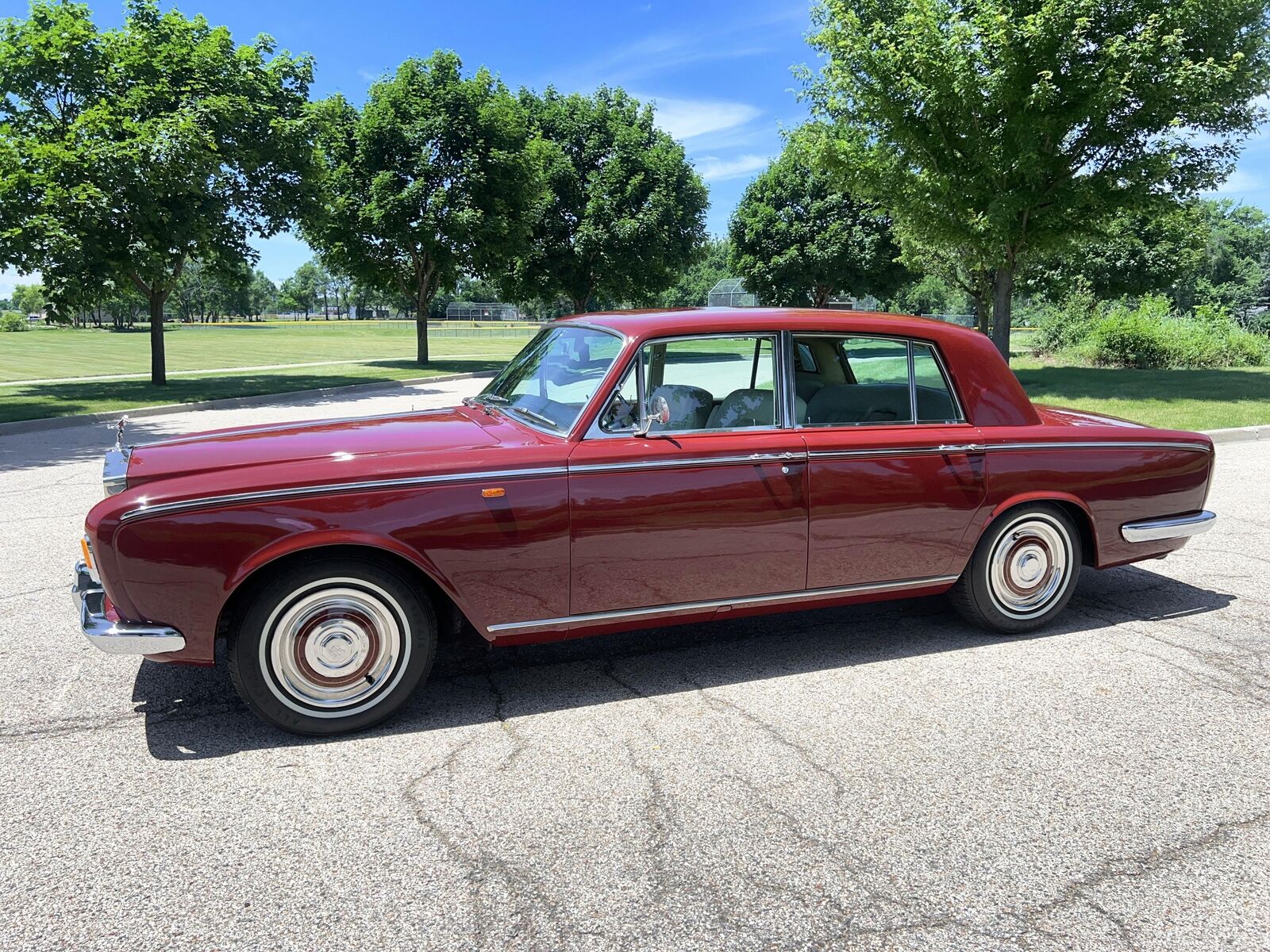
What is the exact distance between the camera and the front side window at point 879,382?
4.29 m

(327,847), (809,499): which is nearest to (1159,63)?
→ (809,499)

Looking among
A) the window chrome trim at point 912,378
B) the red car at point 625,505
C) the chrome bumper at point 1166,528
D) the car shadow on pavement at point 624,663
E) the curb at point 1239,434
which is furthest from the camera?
the curb at point 1239,434

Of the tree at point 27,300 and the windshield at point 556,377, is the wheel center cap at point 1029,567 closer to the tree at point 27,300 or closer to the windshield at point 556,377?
the windshield at point 556,377

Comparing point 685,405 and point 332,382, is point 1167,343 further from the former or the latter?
point 685,405

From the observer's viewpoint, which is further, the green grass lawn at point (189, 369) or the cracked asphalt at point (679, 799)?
the green grass lawn at point (189, 369)

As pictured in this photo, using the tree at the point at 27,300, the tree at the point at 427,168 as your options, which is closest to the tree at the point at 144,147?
the tree at the point at 427,168

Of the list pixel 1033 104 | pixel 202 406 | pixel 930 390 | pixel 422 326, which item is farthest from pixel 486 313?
pixel 930 390

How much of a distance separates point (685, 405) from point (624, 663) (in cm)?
125

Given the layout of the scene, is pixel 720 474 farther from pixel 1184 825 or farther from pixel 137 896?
pixel 137 896

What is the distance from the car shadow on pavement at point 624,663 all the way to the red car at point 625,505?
26 cm

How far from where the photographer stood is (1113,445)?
457cm

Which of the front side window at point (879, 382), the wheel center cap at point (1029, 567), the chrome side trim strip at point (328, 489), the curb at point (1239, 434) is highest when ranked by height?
the front side window at point (879, 382)

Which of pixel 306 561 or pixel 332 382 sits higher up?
pixel 332 382

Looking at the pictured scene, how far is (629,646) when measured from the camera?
4426 mm
